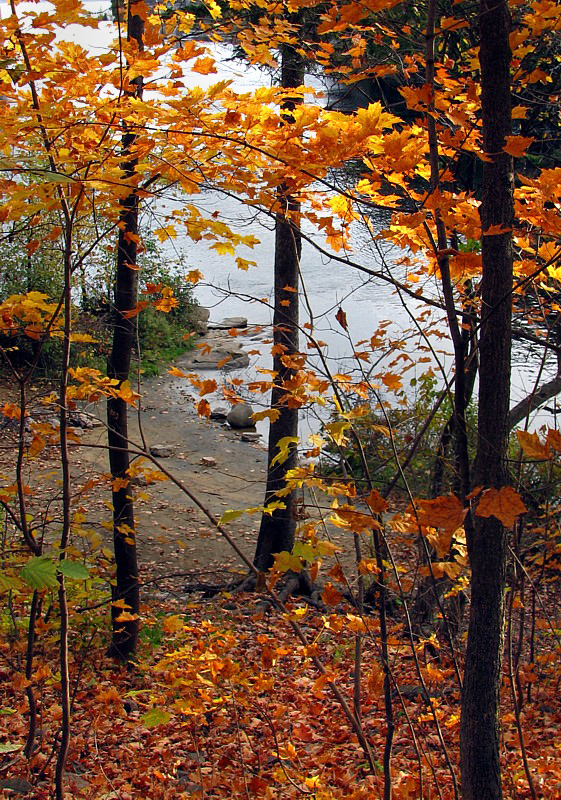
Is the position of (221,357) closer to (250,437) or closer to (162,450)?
(250,437)

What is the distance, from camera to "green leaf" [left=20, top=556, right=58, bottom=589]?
1.69 meters

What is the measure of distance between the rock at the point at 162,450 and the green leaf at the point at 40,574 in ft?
23.3

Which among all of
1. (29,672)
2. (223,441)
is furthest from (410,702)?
(223,441)

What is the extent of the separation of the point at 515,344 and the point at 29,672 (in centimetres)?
904

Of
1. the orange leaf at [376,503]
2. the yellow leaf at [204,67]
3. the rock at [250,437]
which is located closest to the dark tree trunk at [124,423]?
the yellow leaf at [204,67]

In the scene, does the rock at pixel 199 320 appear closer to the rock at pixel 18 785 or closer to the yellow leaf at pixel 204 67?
the yellow leaf at pixel 204 67

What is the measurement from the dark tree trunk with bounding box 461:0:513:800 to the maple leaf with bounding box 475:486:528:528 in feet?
0.79

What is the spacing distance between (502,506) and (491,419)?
0.36 m

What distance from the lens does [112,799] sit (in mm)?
2633

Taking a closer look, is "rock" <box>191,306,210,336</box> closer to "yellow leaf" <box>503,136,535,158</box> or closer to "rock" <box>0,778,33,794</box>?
"rock" <box>0,778,33,794</box>

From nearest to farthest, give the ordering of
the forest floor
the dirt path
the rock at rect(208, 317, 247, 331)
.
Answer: the forest floor, the dirt path, the rock at rect(208, 317, 247, 331)

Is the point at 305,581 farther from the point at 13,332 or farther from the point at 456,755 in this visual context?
the point at 13,332

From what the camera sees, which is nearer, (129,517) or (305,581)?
(129,517)

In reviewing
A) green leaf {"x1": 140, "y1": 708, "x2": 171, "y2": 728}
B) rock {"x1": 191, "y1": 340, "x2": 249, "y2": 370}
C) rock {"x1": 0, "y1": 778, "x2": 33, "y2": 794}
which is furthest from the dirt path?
green leaf {"x1": 140, "y1": 708, "x2": 171, "y2": 728}
